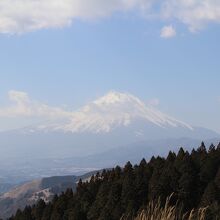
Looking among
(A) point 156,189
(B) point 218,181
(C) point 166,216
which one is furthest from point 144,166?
(C) point 166,216

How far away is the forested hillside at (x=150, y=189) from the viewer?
60.7 m

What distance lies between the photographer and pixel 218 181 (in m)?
58.2

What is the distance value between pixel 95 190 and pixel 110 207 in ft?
44.5

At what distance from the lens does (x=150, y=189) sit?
62.8 m

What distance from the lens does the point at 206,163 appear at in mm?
64625

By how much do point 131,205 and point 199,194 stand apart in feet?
27.7

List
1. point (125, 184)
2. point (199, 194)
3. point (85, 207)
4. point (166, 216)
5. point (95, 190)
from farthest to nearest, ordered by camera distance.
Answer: point (95, 190), point (85, 207), point (125, 184), point (199, 194), point (166, 216)

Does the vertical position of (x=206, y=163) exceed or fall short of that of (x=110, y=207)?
it exceeds it

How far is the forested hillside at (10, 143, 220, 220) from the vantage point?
60.7 meters

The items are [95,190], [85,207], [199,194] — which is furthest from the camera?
[95,190]

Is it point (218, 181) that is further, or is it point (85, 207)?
point (85, 207)

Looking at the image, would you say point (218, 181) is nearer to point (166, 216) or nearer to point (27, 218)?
point (27, 218)

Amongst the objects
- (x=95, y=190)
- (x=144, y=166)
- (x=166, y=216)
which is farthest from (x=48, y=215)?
(x=166, y=216)

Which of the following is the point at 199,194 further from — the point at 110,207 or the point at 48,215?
the point at 48,215
